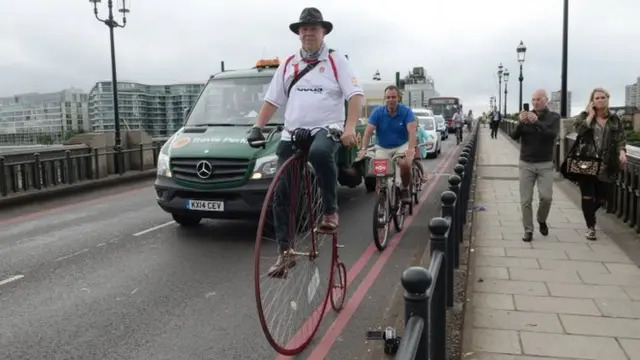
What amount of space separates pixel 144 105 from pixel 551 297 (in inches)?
517

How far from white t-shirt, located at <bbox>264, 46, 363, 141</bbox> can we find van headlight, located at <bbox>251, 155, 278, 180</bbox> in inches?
117

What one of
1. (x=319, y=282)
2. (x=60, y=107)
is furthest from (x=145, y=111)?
(x=319, y=282)

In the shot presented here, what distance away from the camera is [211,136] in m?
7.87

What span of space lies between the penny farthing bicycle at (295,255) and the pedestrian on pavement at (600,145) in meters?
4.06

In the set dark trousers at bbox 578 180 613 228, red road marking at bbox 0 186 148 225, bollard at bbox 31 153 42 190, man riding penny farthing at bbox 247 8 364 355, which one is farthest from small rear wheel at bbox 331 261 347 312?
bollard at bbox 31 153 42 190

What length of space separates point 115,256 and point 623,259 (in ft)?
19.1

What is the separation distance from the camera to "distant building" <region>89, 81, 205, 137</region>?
1292 cm

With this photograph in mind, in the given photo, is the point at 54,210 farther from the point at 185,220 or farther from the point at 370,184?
the point at 370,184

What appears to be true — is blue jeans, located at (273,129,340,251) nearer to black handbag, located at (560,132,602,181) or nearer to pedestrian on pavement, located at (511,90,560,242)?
pedestrian on pavement, located at (511,90,560,242)

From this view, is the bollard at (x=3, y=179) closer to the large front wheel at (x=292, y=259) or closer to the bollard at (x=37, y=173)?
the bollard at (x=37, y=173)

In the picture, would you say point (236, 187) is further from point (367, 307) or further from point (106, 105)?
point (106, 105)

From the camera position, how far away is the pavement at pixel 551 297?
3994 millimetres

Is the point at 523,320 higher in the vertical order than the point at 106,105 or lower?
lower

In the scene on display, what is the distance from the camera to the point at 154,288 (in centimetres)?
571
